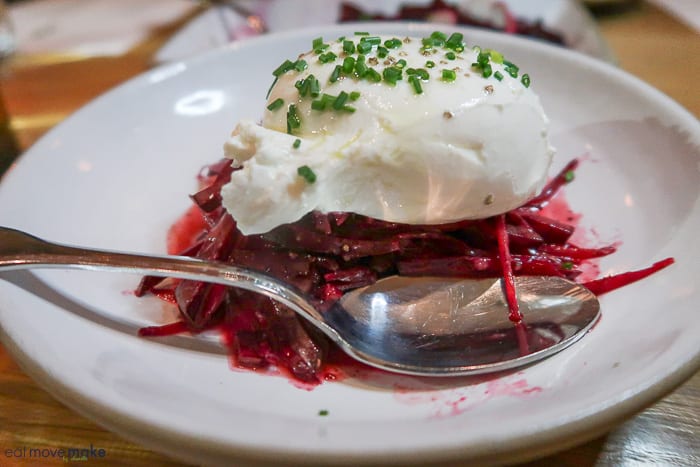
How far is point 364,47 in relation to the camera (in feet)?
7.15

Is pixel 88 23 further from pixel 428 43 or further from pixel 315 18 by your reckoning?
pixel 428 43

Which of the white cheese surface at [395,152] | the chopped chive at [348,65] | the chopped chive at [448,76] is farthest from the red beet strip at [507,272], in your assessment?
the chopped chive at [348,65]

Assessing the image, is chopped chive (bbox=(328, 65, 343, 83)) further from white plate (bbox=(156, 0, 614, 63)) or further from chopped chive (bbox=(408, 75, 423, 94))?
white plate (bbox=(156, 0, 614, 63))

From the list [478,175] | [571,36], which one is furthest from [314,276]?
[571,36]

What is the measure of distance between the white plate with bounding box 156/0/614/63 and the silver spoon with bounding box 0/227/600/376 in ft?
8.12

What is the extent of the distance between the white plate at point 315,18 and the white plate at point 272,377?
1020 mm

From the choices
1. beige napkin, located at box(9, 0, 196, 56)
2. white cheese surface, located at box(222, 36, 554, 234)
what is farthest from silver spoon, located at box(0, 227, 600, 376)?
beige napkin, located at box(9, 0, 196, 56)

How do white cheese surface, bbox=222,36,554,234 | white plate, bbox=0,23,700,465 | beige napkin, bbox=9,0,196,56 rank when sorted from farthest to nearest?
beige napkin, bbox=9,0,196,56 < white cheese surface, bbox=222,36,554,234 < white plate, bbox=0,23,700,465

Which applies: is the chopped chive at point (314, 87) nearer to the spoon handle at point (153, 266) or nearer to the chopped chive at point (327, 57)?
the chopped chive at point (327, 57)

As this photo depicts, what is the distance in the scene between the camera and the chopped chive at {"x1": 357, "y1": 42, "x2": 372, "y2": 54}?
2170mm

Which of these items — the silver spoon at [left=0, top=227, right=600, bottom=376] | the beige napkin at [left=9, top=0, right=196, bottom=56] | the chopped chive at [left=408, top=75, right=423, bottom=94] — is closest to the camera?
the silver spoon at [left=0, top=227, right=600, bottom=376]

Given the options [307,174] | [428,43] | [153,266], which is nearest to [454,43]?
[428,43]

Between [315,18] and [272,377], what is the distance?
3.45 metres

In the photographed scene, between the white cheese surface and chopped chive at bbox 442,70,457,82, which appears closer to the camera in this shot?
the white cheese surface
